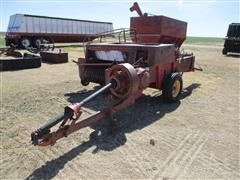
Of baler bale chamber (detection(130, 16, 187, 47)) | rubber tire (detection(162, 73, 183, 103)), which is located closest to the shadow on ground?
rubber tire (detection(162, 73, 183, 103))

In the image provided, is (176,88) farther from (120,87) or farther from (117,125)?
(120,87)

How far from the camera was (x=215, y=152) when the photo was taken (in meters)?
3.91

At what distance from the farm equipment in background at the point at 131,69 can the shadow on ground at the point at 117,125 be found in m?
0.30

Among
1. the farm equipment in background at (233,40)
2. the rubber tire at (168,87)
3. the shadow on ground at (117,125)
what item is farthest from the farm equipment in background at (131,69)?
the farm equipment in background at (233,40)

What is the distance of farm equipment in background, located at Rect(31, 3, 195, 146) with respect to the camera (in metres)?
3.64

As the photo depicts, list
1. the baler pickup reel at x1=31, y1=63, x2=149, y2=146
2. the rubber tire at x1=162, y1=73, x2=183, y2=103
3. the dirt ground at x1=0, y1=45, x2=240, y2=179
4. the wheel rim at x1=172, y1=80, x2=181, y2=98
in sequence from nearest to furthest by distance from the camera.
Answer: the dirt ground at x1=0, y1=45, x2=240, y2=179, the baler pickup reel at x1=31, y1=63, x2=149, y2=146, the rubber tire at x1=162, y1=73, x2=183, y2=103, the wheel rim at x1=172, y1=80, x2=181, y2=98

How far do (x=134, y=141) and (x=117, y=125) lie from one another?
0.72 m

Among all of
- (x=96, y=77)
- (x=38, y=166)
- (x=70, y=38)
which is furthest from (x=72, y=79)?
(x=70, y=38)

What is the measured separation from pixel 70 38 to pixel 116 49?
74.8 ft

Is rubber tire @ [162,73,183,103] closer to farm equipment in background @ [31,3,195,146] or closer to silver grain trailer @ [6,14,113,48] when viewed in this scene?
farm equipment in background @ [31,3,195,146]

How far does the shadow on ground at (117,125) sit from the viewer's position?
350 cm

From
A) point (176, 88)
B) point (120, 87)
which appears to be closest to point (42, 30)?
point (176, 88)

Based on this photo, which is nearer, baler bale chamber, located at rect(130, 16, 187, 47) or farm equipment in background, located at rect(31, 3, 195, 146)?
farm equipment in background, located at rect(31, 3, 195, 146)

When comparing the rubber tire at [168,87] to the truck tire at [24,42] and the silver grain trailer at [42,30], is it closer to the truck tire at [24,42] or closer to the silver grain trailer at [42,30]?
the silver grain trailer at [42,30]
